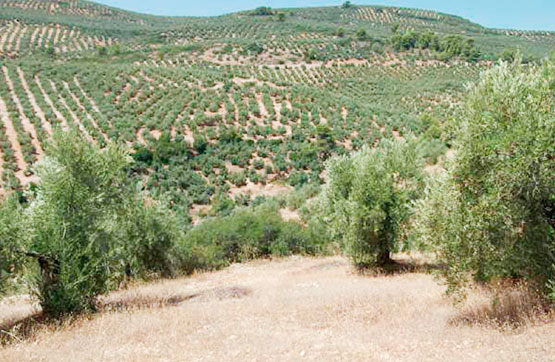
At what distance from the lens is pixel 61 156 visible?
13.0m

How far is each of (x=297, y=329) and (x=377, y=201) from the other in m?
7.17

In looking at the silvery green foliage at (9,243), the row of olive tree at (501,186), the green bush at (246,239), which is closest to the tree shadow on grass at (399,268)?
the green bush at (246,239)

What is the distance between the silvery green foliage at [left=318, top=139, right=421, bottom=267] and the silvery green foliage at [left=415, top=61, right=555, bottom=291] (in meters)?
6.75

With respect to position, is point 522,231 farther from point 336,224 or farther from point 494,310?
point 336,224

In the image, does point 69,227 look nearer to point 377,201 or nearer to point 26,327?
point 26,327

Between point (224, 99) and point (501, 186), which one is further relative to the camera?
point (224, 99)

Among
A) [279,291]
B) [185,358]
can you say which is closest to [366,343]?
[185,358]

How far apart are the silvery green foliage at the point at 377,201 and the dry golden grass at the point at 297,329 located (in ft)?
5.81

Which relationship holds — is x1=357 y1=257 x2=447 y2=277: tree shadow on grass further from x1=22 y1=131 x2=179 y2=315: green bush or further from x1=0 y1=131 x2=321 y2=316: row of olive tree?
x1=22 y1=131 x2=179 y2=315: green bush

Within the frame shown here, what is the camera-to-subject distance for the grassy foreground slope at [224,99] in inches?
1407

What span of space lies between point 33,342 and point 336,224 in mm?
11154

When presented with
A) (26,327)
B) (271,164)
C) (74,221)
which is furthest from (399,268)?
(271,164)

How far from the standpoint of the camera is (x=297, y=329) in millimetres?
10281

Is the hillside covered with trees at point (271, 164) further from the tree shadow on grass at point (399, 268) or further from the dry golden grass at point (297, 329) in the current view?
the dry golden grass at point (297, 329)
